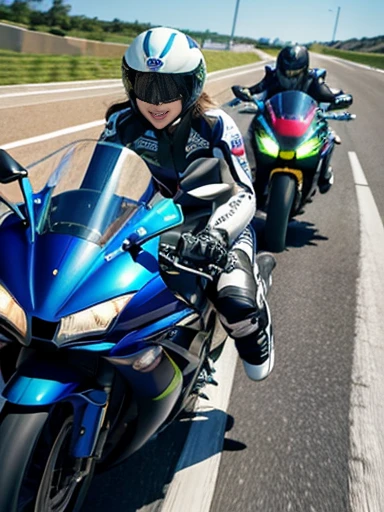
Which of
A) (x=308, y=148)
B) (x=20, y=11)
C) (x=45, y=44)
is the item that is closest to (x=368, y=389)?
(x=308, y=148)

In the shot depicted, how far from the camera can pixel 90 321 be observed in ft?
7.18

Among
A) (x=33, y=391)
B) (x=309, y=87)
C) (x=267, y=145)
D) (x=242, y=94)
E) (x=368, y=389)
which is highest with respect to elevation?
(x=309, y=87)

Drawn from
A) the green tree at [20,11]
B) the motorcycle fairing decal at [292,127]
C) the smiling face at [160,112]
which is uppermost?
the smiling face at [160,112]

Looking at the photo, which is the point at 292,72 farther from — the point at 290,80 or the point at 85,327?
the point at 85,327

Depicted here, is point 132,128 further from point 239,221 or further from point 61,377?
point 61,377

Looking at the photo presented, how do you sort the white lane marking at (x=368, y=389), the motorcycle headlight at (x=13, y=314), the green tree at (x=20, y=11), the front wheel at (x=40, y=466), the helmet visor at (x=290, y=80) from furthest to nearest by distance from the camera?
the green tree at (x=20, y=11) < the helmet visor at (x=290, y=80) < the white lane marking at (x=368, y=389) < the motorcycle headlight at (x=13, y=314) < the front wheel at (x=40, y=466)

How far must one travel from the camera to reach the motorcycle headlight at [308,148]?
249 inches

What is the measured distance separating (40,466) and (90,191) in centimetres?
106

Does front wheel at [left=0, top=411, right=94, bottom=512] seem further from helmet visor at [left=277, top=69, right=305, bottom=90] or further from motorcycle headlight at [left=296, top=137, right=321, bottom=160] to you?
helmet visor at [left=277, top=69, right=305, bottom=90]

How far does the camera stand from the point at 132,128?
144 inches

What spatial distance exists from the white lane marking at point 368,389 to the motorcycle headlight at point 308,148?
1.15 m

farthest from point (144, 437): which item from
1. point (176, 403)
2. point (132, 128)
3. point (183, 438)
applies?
point (132, 128)

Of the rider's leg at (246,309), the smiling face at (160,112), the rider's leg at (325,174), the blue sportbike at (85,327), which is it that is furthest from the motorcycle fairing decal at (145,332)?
the rider's leg at (325,174)

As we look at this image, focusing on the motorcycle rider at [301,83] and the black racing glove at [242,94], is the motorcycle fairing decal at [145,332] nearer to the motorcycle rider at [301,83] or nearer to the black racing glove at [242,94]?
the motorcycle rider at [301,83]
